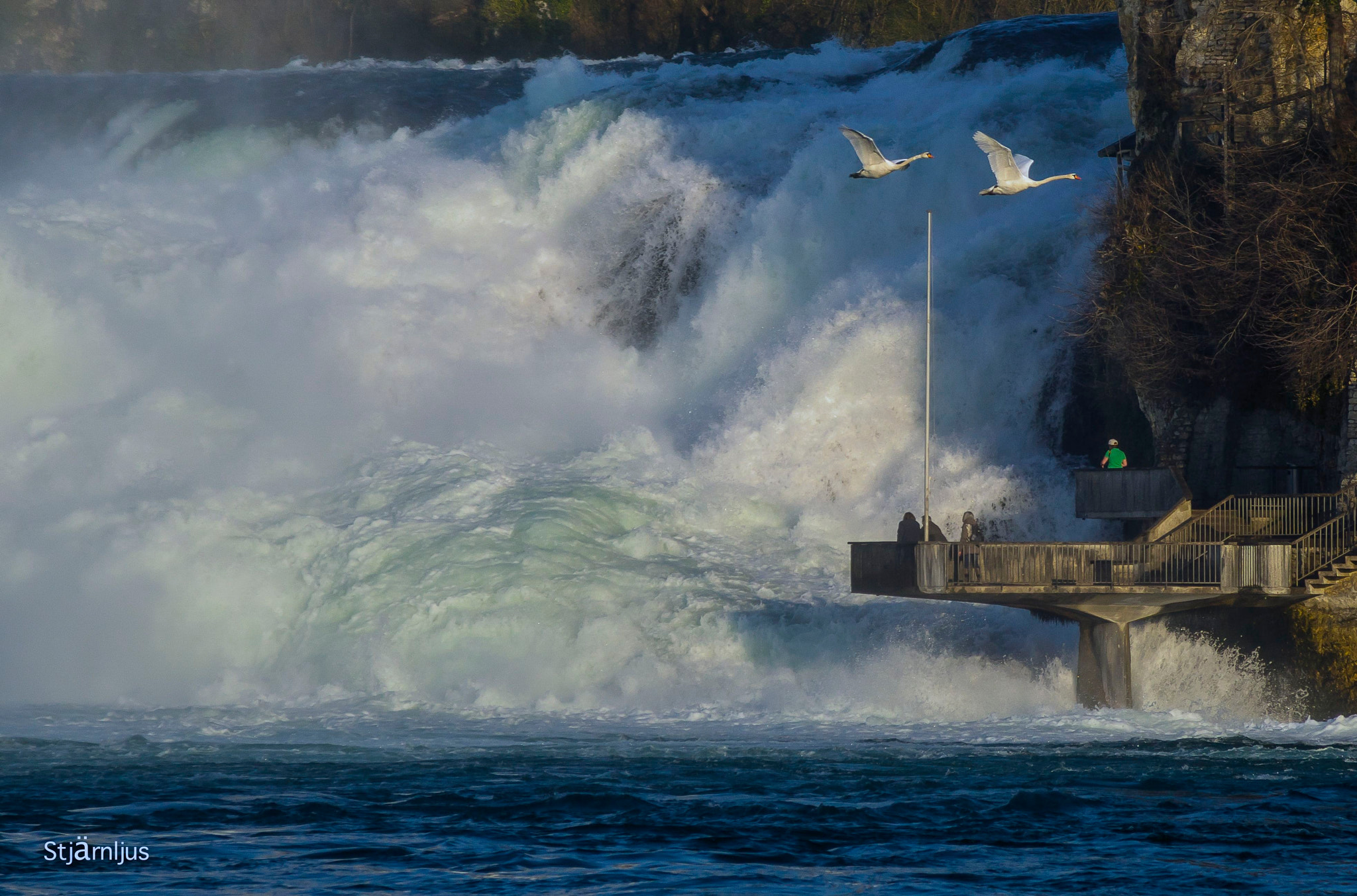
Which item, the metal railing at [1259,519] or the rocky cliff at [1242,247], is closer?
the metal railing at [1259,519]

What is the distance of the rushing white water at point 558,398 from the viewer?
3291 centimetres

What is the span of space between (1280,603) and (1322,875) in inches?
419

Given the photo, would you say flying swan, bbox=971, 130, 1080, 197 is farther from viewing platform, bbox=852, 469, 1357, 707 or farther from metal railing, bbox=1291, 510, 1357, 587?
metal railing, bbox=1291, 510, 1357, 587

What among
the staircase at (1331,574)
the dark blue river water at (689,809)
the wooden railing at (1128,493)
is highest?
the wooden railing at (1128,493)

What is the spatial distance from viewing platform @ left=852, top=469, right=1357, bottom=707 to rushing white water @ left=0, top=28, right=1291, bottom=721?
2.52 meters

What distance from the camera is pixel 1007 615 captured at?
32844 mm

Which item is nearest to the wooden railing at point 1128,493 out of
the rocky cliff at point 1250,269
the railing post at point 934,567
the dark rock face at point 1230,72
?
the rocky cliff at point 1250,269

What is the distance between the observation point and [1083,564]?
1098 inches

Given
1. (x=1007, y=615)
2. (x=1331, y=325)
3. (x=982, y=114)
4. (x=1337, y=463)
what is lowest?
(x=1007, y=615)

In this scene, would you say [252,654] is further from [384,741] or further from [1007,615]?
[1007,615]

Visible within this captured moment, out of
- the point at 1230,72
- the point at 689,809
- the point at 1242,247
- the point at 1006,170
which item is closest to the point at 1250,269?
the point at 1242,247

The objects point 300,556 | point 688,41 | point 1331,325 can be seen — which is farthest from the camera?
point 688,41

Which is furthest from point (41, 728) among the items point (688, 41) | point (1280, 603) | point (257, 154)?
point (688, 41)

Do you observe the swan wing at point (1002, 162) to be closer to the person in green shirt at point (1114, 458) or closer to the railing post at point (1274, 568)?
the person in green shirt at point (1114, 458)
